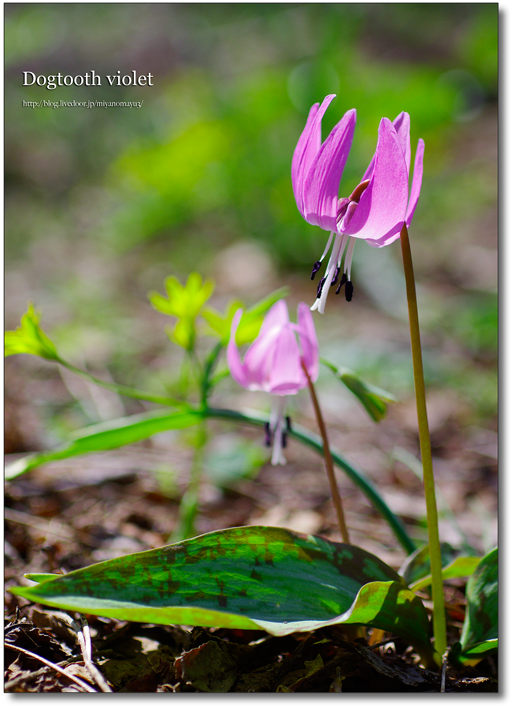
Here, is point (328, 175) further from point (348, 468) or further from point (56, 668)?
point (56, 668)

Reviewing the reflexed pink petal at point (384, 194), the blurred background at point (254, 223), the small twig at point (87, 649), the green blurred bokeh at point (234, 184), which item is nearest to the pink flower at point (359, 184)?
the reflexed pink petal at point (384, 194)

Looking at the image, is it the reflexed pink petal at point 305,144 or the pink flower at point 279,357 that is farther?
the pink flower at point 279,357

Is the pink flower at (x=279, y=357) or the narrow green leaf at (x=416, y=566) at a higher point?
the pink flower at (x=279, y=357)

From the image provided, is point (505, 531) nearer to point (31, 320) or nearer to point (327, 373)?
point (31, 320)

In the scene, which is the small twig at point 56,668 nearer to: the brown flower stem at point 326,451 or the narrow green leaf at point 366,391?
the brown flower stem at point 326,451

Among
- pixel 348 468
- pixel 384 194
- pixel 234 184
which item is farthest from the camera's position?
pixel 234 184

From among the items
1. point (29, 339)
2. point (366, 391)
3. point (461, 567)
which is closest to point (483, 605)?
point (461, 567)
